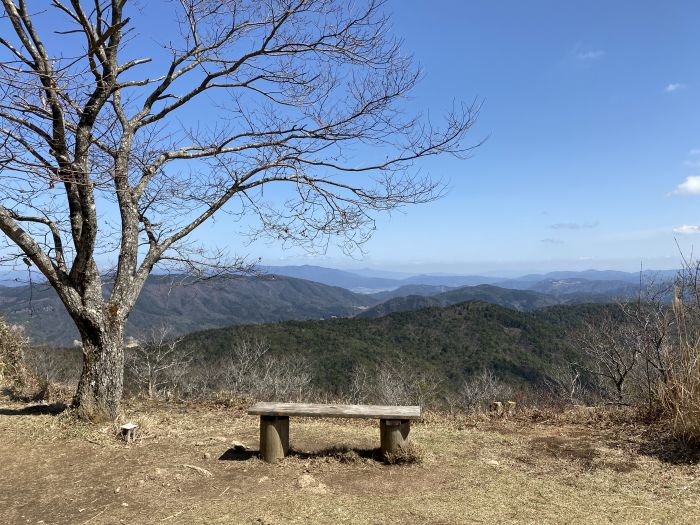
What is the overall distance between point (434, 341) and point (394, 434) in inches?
2288

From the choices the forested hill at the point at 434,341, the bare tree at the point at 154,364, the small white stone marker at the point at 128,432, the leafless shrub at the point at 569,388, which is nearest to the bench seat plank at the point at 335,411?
the small white stone marker at the point at 128,432

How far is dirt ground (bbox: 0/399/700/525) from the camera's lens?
3.61m

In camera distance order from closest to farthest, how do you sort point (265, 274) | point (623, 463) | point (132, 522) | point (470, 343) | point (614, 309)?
point (132, 522), point (623, 463), point (265, 274), point (614, 309), point (470, 343)

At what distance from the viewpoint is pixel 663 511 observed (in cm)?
360

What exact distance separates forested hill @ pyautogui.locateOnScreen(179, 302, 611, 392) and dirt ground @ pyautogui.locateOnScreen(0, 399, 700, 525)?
37.5 m

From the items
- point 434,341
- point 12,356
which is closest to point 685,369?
point 12,356

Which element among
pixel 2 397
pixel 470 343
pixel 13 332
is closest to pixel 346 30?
pixel 2 397

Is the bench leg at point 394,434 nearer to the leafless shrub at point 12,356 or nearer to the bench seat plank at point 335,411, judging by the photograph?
the bench seat plank at point 335,411

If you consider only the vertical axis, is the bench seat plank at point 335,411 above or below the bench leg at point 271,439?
above

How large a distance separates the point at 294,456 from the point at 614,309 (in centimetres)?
3830

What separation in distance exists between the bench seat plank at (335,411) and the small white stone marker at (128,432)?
1.51 metres

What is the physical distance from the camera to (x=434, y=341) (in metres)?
61.3

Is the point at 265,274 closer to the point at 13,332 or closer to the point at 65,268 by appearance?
the point at 65,268

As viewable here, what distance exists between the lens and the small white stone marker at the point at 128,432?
17.0ft
